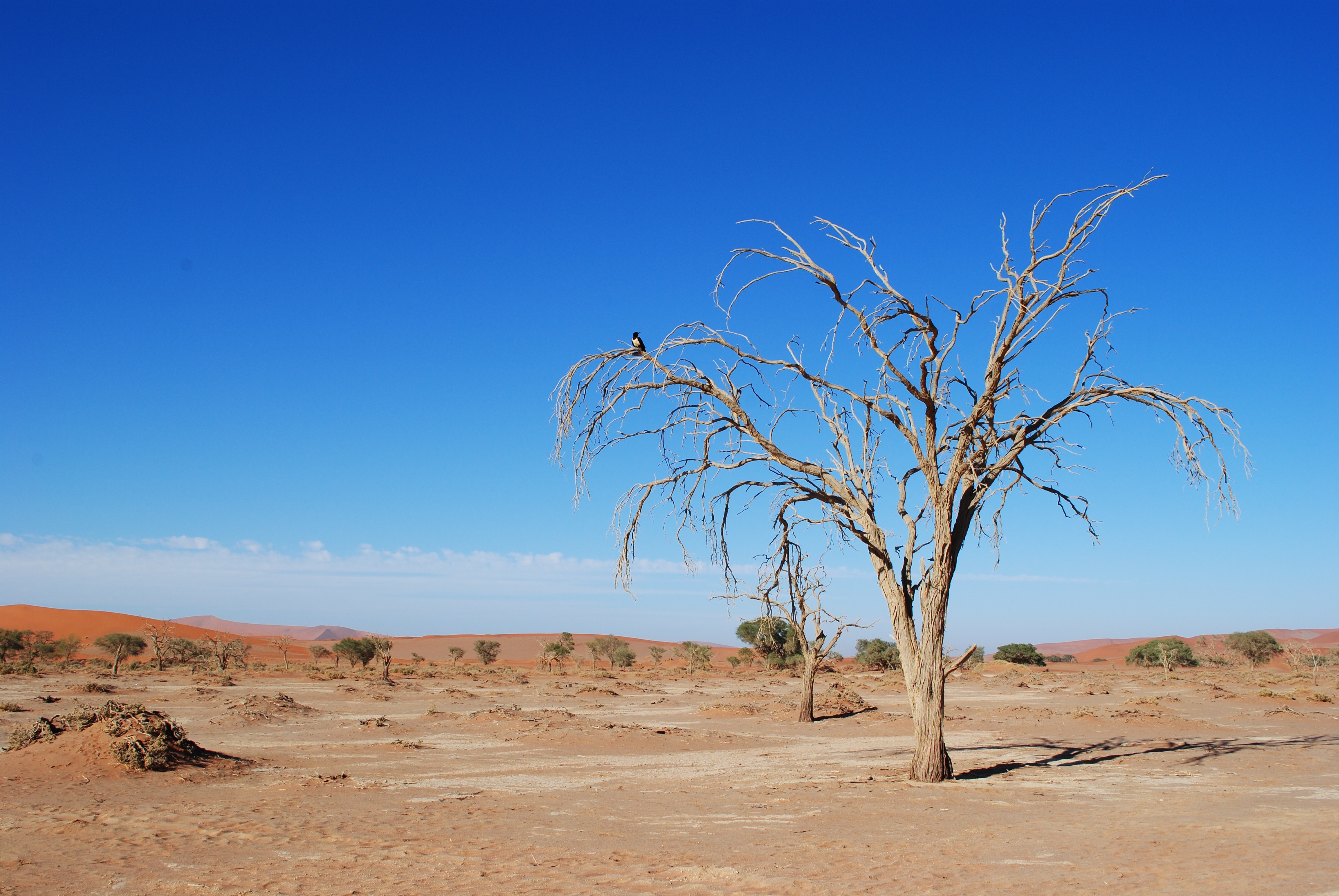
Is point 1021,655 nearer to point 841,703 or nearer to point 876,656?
point 876,656

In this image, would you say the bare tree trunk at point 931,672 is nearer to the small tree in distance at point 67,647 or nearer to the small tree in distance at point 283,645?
the small tree in distance at point 283,645

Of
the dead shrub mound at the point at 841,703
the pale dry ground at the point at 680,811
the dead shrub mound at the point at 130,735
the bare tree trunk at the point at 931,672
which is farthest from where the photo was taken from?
the dead shrub mound at the point at 841,703

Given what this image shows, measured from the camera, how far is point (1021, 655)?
6612 cm

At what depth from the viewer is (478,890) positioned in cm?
679

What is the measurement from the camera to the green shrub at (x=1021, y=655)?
2574 inches

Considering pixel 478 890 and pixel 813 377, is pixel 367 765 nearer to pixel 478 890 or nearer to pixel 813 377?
pixel 478 890

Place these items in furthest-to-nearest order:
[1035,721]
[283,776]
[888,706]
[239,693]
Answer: [239,693], [888,706], [1035,721], [283,776]

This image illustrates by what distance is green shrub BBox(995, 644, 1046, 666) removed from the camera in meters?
65.4

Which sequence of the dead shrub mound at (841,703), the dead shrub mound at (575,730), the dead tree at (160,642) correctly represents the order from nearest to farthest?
the dead shrub mound at (575,730) < the dead shrub mound at (841,703) < the dead tree at (160,642)

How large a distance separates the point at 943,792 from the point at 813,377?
5806 millimetres

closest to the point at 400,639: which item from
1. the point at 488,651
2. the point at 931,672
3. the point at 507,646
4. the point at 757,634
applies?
the point at 507,646

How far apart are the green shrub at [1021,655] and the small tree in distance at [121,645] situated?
5864cm

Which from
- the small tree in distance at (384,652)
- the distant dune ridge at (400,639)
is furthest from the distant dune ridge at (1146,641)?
the small tree in distance at (384,652)

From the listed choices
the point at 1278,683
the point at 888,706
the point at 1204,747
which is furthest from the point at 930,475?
the point at 1278,683
